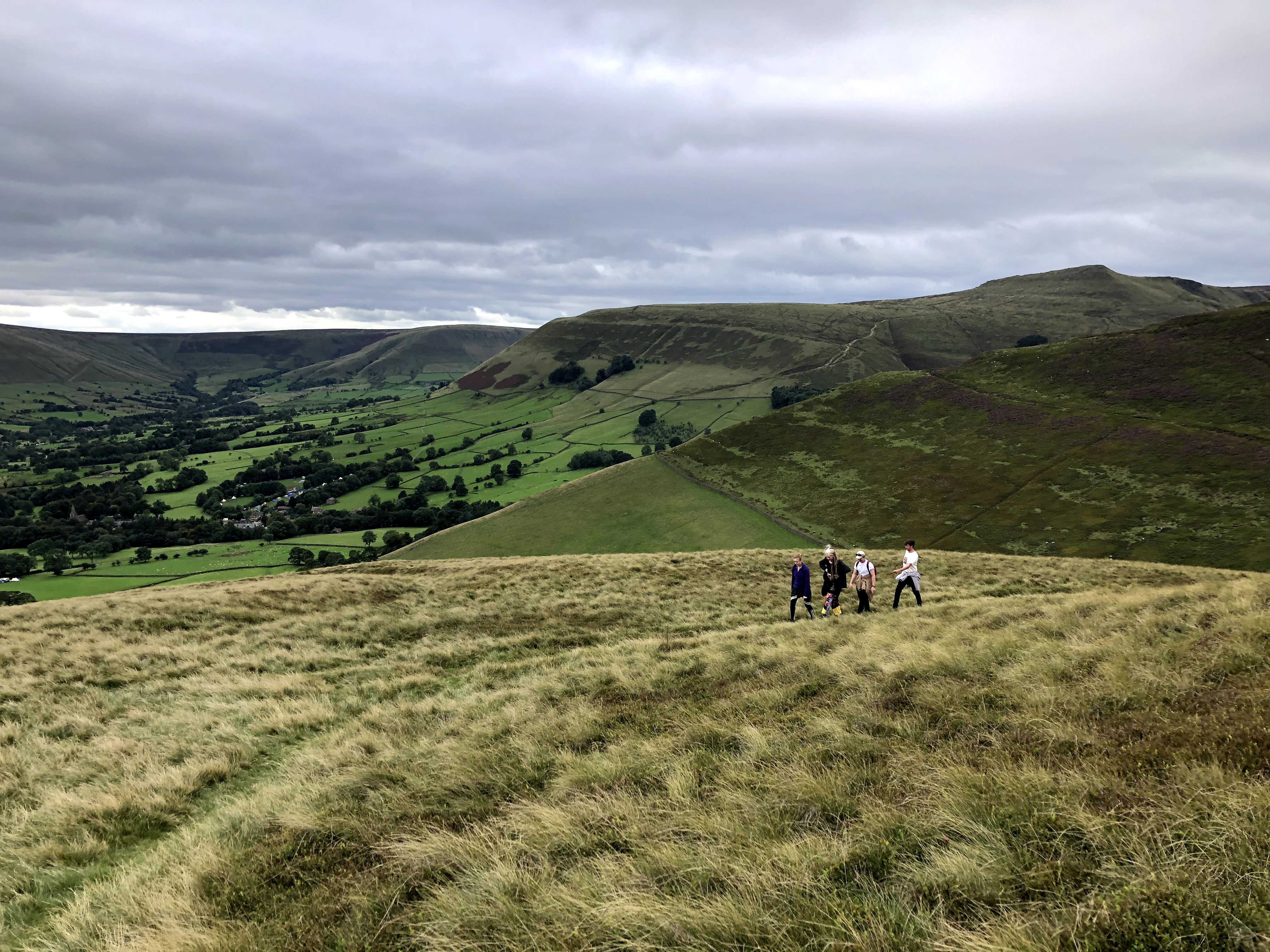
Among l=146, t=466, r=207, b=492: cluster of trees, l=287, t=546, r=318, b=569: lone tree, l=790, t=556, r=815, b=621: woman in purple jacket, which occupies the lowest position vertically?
l=287, t=546, r=318, b=569: lone tree

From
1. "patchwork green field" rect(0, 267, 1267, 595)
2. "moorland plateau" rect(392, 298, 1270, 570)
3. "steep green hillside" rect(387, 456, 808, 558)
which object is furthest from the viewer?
"steep green hillside" rect(387, 456, 808, 558)

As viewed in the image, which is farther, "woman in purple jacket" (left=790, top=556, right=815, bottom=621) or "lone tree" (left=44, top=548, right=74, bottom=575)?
"lone tree" (left=44, top=548, right=74, bottom=575)

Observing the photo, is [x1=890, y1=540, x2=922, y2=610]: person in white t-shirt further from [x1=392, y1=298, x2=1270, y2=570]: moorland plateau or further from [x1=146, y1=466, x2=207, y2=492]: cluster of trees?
[x1=146, y1=466, x2=207, y2=492]: cluster of trees

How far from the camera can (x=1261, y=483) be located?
192ft

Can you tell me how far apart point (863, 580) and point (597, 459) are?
111373mm

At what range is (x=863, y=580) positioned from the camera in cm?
1928

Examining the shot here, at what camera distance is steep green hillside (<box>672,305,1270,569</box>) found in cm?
5825

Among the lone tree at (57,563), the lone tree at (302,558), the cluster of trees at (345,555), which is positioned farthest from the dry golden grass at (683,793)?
the lone tree at (57,563)

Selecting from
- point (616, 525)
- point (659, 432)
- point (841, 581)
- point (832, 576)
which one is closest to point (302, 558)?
point (616, 525)

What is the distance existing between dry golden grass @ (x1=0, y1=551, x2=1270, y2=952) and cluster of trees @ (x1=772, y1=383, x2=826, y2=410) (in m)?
143

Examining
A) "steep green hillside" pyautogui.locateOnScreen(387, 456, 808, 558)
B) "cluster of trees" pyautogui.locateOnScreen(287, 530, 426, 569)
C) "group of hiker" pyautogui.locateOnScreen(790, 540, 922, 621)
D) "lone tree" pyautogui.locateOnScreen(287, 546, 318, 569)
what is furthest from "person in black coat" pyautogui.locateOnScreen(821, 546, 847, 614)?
"lone tree" pyautogui.locateOnScreen(287, 546, 318, 569)

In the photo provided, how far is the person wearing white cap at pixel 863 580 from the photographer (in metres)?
19.1

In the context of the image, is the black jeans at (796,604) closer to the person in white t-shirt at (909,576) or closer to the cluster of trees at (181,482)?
the person in white t-shirt at (909,576)

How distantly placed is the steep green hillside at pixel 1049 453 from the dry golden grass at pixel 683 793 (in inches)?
2078
